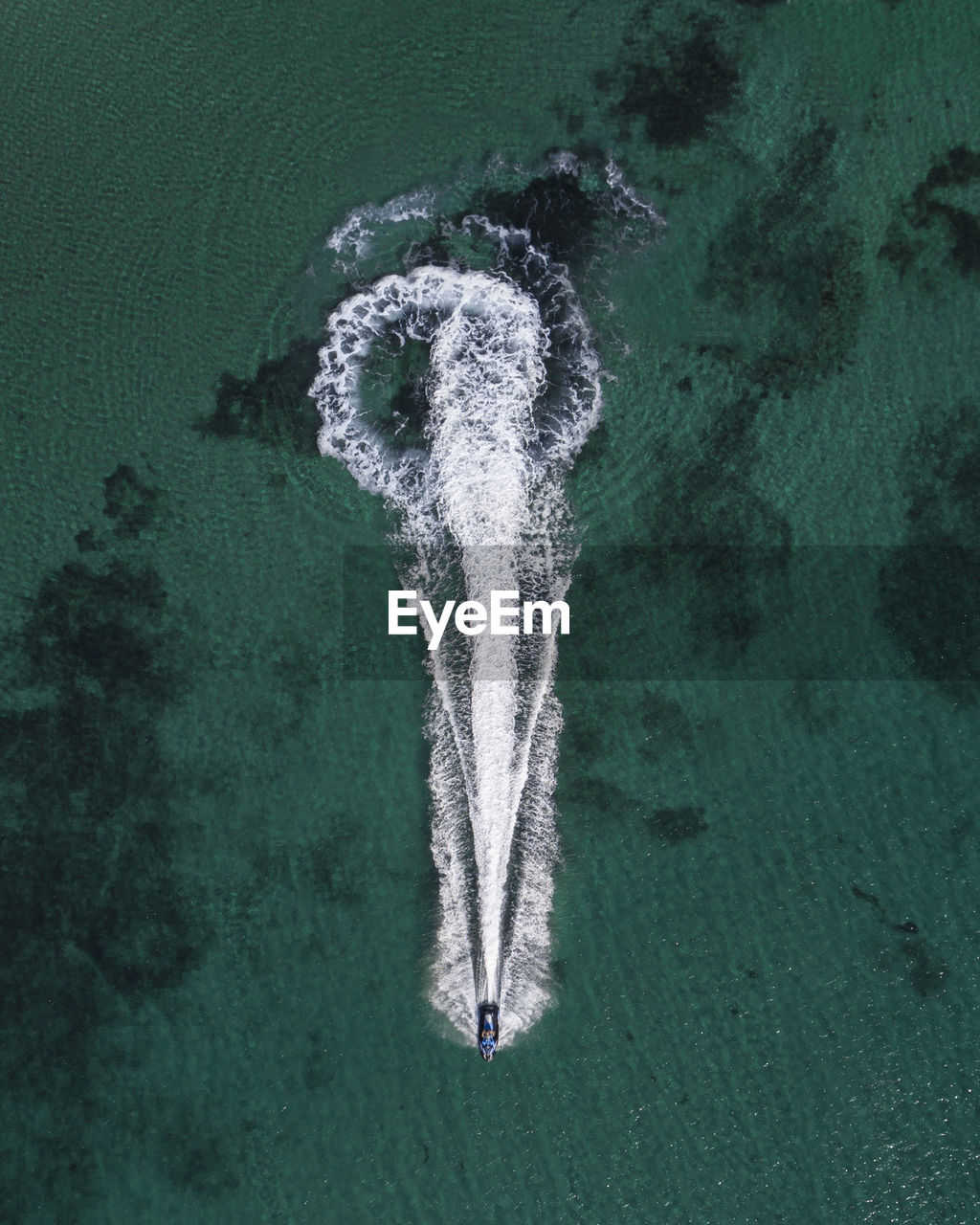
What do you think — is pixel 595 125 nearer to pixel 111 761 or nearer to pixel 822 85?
pixel 822 85

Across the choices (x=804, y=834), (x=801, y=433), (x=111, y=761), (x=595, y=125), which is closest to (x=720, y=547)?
(x=801, y=433)

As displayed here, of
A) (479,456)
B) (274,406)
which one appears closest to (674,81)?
(479,456)

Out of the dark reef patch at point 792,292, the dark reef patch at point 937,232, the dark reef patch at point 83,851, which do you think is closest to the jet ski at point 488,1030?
the dark reef patch at point 83,851

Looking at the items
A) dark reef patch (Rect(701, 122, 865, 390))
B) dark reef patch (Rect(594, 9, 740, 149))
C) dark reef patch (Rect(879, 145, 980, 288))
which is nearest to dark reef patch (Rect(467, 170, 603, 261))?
dark reef patch (Rect(594, 9, 740, 149))

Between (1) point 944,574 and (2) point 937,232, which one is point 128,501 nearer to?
(1) point 944,574

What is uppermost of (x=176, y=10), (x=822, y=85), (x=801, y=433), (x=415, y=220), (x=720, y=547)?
(x=176, y=10)

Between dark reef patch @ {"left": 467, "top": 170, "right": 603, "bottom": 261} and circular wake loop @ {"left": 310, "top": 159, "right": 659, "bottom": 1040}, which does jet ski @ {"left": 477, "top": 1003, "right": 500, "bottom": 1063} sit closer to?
circular wake loop @ {"left": 310, "top": 159, "right": 659, "bottom": 1040}

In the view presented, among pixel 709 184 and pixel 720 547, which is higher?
pixel 709 184
